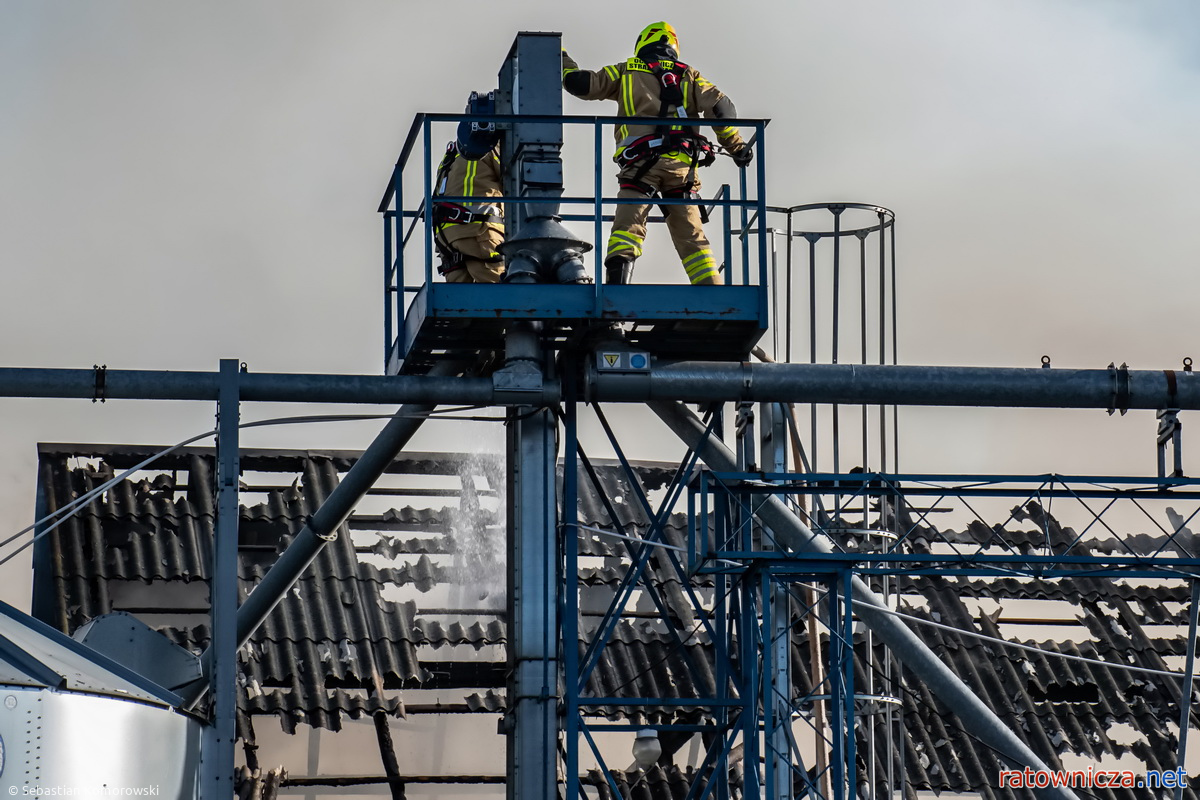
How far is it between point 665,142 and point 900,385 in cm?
288

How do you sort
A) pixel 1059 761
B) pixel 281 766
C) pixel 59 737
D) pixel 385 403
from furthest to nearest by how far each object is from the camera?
1. pixel 1059 761
2. pixel 281 766
3. pixel 385 403
4. pixel 59 737

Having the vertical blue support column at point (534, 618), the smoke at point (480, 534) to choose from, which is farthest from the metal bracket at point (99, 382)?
the smoke at point (480, 534)

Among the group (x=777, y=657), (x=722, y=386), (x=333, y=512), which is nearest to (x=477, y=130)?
(x=722, y=386)

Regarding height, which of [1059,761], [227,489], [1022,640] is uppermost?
[227,489]

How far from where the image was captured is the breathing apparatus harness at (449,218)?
16.0 meters

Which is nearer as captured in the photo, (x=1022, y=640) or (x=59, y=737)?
(x=59, y=737)

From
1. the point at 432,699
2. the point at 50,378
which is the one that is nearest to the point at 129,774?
the point at 50,378

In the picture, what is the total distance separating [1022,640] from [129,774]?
1364cm

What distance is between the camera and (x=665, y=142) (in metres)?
15.2

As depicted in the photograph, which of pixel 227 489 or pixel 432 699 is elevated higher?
pixel 227 489

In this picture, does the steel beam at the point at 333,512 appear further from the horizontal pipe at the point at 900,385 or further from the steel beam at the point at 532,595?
the horizontal pipe at the point at 900,385

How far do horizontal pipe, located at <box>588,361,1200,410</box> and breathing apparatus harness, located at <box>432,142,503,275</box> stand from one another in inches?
83.9

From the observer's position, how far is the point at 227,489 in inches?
548

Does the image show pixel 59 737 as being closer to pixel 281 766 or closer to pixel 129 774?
pixel 129 774
